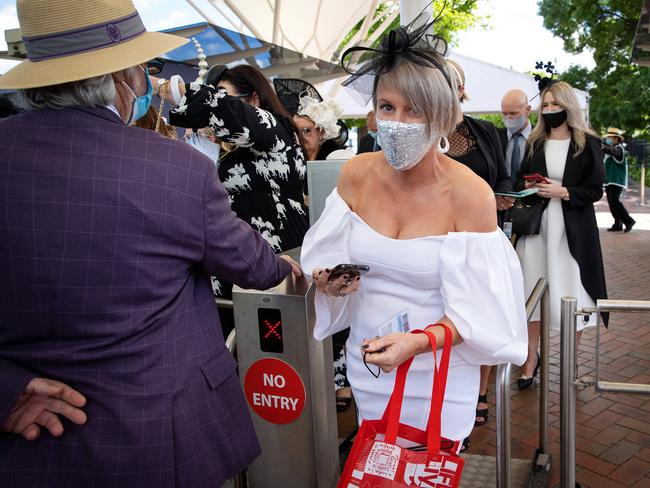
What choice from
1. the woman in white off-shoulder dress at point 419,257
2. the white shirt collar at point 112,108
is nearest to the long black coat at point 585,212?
the woman in white off-shoulder dress at point 419,257

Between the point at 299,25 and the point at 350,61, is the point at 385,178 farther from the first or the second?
the point at 299,25

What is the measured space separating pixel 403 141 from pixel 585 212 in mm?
2530

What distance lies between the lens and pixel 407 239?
1.85m

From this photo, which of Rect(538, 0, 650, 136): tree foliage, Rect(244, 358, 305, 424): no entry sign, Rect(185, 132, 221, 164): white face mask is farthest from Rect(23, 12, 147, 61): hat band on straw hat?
Rect(538, 0, 650, 136): tree foliage

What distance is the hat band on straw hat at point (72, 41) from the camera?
54.7 inches

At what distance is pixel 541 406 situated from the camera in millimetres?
3043

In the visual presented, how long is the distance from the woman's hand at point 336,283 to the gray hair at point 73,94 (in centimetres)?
80

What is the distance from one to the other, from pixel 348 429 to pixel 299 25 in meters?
15.2

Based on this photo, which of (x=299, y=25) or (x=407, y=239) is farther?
(x=299, y=25)

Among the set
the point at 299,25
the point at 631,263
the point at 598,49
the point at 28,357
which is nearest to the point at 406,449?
the point at 28,357

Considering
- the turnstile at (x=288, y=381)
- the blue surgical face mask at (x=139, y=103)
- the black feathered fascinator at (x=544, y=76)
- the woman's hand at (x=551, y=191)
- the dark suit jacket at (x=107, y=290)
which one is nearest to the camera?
the dark suit jacket at (x=107, y=290)

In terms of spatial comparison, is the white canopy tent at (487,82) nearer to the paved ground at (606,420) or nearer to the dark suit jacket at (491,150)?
the paved ground at (606,420)

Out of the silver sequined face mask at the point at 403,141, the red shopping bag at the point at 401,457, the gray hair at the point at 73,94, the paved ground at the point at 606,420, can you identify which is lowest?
the paved ground at the point at 606,420

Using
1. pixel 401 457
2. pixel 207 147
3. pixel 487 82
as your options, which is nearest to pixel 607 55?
pixel 487 82
